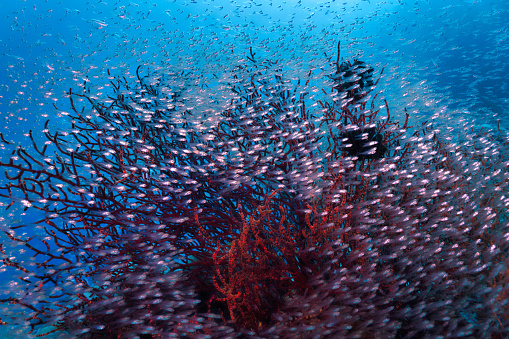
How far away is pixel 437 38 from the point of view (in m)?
21.0

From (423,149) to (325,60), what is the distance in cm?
314

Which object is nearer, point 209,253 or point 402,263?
point 402,263

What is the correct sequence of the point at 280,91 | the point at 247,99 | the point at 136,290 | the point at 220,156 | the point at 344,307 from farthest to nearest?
1. the point at 247,99
2. the point at 280,91
3. the point at 220,156
4. the point at 136,290
5. the point at 344,307

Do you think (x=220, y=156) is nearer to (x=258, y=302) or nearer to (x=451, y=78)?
(x=258, y=302)

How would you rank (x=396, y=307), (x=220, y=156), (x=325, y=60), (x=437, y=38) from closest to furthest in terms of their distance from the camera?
(x=396, y=307) < (x=220, y=156) < (x=325, y=60) < (x=437, y=38)

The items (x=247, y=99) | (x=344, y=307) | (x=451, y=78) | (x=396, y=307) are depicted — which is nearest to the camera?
(x=344, y=307)

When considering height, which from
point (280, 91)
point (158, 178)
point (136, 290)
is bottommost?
point (136, 290)

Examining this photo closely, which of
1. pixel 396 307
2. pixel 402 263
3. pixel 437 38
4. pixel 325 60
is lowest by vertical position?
pixel 396 307

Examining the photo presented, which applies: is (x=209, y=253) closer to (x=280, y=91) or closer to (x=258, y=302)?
(x=258, y=302)

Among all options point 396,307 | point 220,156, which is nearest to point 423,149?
point 396,307

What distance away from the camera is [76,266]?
2.68 meters

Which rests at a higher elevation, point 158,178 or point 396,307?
point 158,178

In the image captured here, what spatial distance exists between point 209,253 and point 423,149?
2.95 metres

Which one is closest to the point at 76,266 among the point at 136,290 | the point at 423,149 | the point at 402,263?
the point at 136,290
